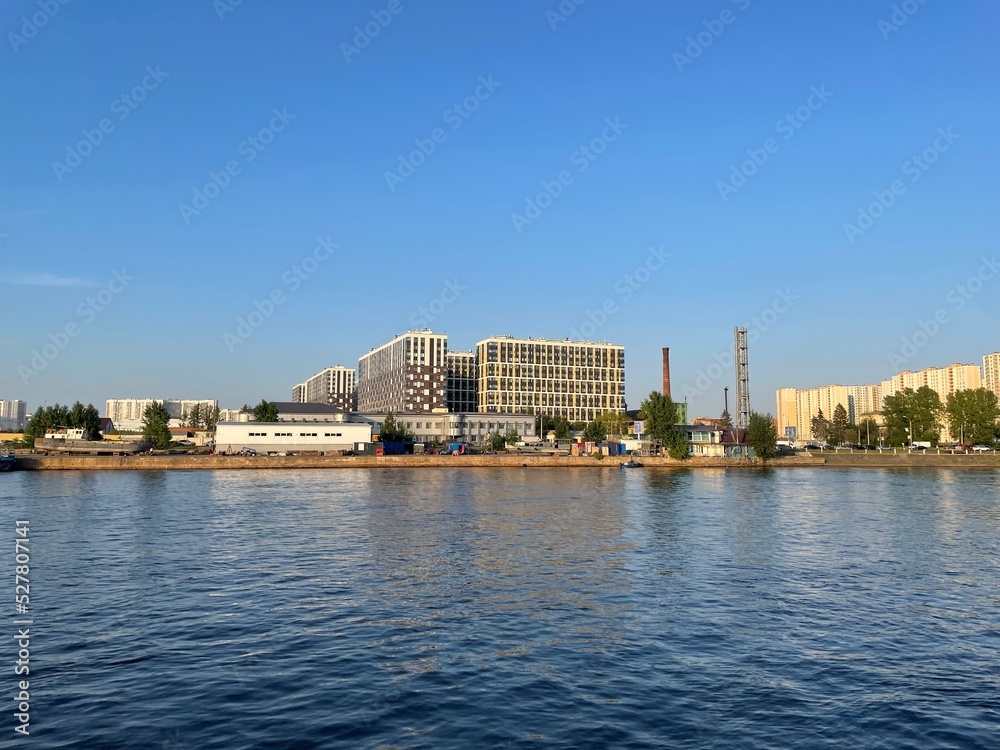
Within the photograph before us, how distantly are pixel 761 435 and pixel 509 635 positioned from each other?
5318 inches

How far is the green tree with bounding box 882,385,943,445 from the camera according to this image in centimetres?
17862

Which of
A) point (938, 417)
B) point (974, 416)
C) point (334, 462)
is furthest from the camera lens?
point (938, 417)

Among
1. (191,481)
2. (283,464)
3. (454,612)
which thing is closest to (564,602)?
(454,612)

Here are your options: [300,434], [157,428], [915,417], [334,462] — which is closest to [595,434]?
[334,462]

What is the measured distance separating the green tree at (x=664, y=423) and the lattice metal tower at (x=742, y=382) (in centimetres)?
3109

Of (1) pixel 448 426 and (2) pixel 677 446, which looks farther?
(1) pixel 448 426

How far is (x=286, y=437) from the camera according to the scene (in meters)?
134

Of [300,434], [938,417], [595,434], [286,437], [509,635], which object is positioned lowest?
[509,635]

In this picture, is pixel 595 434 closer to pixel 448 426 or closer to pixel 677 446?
pixel 677 446

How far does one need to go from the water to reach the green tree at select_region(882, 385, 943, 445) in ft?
487

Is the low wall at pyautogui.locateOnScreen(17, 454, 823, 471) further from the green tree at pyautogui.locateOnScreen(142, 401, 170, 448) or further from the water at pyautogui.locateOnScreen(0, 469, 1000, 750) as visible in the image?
the water at pyautogui.locateOnScreen(0, 469, 1000, 750)

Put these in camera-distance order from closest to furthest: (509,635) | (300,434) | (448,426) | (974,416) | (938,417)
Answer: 1. (509,635)
2. (300,434)
3. (974,416)
4. (938,417)
5. (448,426)

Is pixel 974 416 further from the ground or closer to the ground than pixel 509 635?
further from the ground

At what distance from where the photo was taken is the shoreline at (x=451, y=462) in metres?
116
